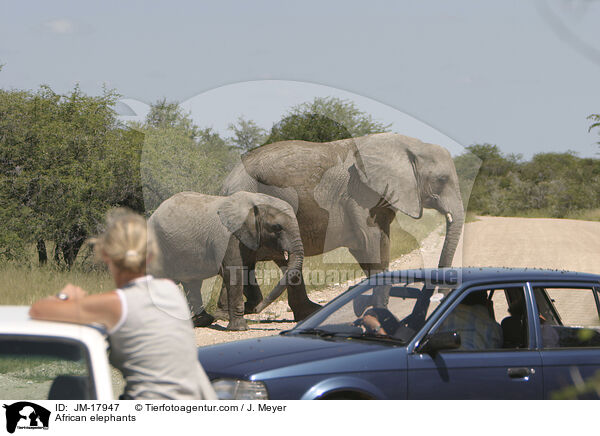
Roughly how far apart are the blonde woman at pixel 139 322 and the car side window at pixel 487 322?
253cm

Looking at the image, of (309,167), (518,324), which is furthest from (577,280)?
(309,167)

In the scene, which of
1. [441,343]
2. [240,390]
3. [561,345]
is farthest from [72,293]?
[561,345]

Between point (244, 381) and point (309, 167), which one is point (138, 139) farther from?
point (244, 381)

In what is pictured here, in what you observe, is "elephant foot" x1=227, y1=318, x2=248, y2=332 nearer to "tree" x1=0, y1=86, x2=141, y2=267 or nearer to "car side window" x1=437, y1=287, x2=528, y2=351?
"car side window" x1=437, y1=287, x2=528, y2=351

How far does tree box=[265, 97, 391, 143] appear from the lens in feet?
57.1

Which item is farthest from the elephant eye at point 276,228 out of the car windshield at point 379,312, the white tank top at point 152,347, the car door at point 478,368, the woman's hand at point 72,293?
the woman's hand at point 72,293

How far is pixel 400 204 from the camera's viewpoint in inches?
540

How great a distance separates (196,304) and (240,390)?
8.08 metres

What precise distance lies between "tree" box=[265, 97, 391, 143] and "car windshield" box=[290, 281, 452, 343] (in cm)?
998

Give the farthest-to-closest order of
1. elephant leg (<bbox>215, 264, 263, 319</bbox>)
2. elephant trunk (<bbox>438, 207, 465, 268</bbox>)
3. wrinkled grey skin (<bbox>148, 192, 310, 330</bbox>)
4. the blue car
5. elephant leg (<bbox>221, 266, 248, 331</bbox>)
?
elephant leg (<bbox>215, 264, 263, 319</bbox>) < elephant trunk (<bbox>438, 207, 465, 268</bbox>) < wrinkled grey skin (<bbox>148, 192, 310, 330</bbox>) < elephant leg (<bbox>221, 266, 248, 331</bbox>) < the blue car

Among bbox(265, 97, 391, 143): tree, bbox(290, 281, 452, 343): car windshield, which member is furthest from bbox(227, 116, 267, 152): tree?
bbox(290, 281, 452, 343): car windshield

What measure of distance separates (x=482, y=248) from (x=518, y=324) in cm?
1964

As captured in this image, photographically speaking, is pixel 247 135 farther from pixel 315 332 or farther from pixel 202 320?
pixel 315 332

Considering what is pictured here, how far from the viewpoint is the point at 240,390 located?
4.96 metres
